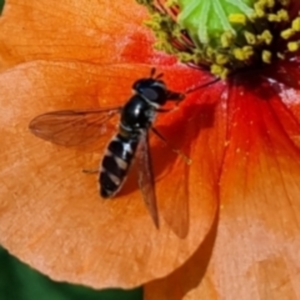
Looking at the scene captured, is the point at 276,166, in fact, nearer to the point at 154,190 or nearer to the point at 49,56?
the point at 154,190

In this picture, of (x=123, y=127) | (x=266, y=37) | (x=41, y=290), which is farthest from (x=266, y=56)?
(x=41, y=290)

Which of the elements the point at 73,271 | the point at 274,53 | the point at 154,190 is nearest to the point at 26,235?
the point at 73,271

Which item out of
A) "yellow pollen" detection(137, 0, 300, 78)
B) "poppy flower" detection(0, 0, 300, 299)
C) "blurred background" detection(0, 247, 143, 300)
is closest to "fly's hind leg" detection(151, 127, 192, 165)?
"poppy flower" detection(0, 0, 300, 299)

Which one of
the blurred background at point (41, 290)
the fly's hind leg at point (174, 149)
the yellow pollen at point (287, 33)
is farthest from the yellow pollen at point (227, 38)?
the blurred background at point (41, 290)

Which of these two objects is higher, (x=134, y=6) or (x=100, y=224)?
(x=134, y=6)

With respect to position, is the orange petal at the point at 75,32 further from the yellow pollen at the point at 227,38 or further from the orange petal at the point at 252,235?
the orange petal at the point at 252,235

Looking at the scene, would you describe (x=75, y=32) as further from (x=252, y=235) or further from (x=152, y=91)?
(x=252, y=235)

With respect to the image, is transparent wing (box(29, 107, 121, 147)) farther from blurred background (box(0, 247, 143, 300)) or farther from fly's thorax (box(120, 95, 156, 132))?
blurred background (box(0, 247, 143, 300))
